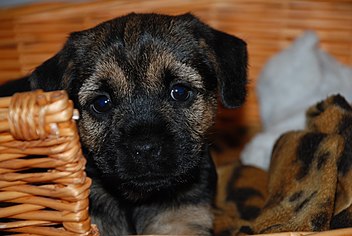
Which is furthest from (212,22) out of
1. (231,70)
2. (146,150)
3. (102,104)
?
(146,150)

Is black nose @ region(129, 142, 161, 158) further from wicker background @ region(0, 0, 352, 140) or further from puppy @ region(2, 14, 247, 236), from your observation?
wicker background @ region(0, 0, 352, 140)

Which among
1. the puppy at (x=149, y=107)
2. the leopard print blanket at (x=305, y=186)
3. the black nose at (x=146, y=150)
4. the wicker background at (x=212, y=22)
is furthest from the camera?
the wicker background at (x=212, y=22)

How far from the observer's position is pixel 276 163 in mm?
2664

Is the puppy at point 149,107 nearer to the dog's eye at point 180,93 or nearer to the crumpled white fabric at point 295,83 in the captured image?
the dog's eye at point 180,93

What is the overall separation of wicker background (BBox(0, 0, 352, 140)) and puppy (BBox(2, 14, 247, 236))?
1142 millimetres

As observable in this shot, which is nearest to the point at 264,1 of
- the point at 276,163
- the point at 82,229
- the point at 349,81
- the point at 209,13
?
the point at 209,13

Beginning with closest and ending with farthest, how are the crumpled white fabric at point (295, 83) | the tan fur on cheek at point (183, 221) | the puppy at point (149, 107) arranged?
1. the puppy at point (149, 107)
2. the tan fur on cheek at point (183, 221)
3. the crumpled white fabric at point (295, 83)

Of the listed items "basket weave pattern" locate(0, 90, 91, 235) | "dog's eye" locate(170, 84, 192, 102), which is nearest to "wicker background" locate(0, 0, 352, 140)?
"dog's eye" locate(170, 84, 192, 102)

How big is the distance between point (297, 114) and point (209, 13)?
2.88ft

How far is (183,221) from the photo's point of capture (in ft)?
7.34

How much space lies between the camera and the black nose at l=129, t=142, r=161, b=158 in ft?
6.15

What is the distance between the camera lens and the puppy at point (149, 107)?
1.98 m

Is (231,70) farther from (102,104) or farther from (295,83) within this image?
(295,83)

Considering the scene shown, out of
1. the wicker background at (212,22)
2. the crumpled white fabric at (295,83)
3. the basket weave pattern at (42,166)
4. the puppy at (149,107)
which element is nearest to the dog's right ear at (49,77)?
the puppy at (149,107)
